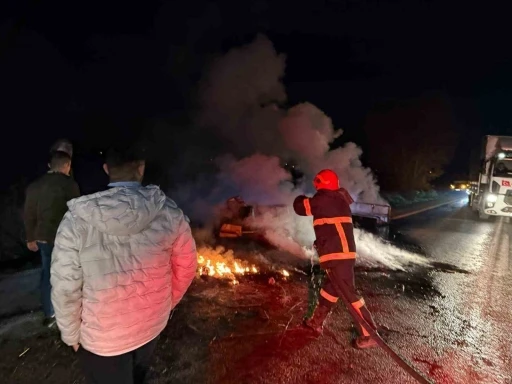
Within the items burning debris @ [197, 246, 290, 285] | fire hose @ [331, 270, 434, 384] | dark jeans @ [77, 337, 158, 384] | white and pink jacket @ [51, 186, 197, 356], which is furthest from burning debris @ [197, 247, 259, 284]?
white and pink jacket @ [51, 186, 197, 356]

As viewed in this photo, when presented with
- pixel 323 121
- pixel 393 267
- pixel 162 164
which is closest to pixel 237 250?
pixel 393 267

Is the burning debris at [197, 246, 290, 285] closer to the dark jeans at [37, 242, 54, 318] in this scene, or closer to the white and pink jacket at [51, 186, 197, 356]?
the dark jeans at [37, 242, 54, 318]

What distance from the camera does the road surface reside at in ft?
11.6

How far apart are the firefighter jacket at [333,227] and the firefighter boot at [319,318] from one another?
506mm

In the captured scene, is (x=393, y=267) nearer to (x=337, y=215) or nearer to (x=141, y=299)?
(x=337, y=215)

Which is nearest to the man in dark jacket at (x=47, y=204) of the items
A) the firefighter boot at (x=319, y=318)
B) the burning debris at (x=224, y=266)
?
the burning debris at (x=224, y=266)

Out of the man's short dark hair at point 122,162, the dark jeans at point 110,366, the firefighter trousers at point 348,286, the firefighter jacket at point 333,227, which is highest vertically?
the man's short dark hair at point 122,162

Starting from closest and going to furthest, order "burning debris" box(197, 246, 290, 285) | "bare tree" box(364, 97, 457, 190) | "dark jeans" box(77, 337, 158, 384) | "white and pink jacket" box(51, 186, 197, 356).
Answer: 1. "white and pink jacket" box(51, 186, 197, 356)
2. "dark jeans" box(77, 337, 158, 384)
3. "burning debris" box(197, 246, 290, 285)
4. "bare tree" box(364, 97, 457, 190)

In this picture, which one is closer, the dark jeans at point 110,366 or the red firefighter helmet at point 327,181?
the dark jeans at point 110,366

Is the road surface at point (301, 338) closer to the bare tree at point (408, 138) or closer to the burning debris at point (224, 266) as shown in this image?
the burning debris at point (224, 266)

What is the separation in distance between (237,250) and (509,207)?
37.7ft

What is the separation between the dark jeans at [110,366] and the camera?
212 centimetres

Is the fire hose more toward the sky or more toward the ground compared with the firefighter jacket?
more toward the ground

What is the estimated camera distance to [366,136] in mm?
30922
